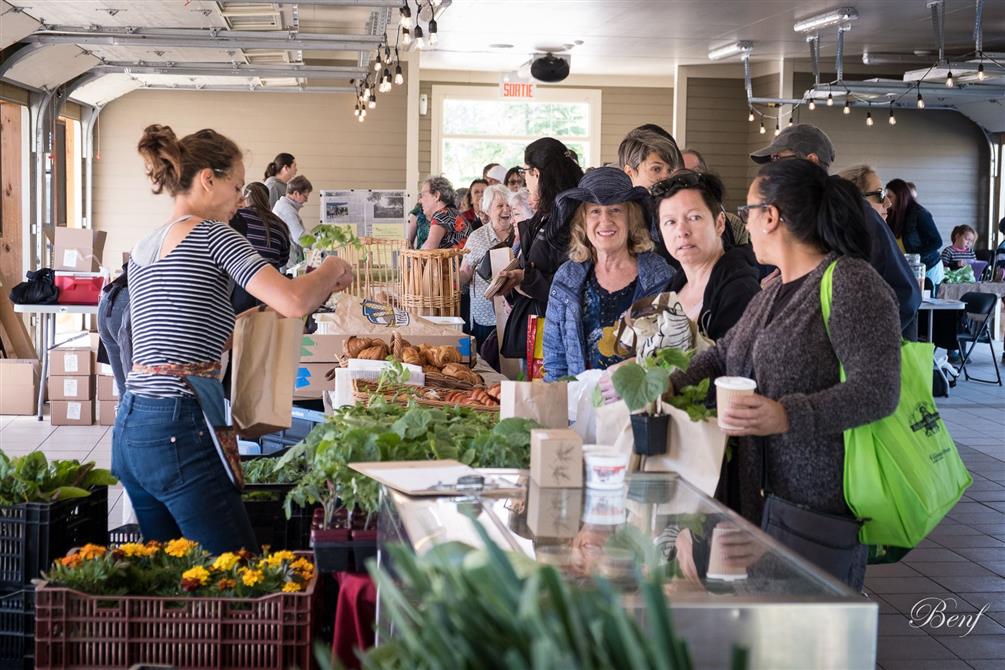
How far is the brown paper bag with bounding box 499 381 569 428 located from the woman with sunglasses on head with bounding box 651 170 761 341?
503 mm

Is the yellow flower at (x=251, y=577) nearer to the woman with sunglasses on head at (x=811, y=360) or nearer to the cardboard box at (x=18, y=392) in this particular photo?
the woman with sunglasses on head at (x=811, y=360)

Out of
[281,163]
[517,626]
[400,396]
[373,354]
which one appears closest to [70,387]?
[281,163]

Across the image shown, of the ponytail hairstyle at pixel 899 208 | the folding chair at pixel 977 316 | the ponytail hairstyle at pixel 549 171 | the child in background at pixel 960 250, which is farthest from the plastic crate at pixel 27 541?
the child in background at pixel 960 250

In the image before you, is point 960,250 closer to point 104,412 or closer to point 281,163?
point 281,163

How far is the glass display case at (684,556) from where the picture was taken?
56.0 inches

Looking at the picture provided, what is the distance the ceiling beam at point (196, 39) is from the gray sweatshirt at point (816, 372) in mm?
9245

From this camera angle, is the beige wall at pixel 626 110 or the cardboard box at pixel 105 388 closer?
the cardboard box at pixel 105 388

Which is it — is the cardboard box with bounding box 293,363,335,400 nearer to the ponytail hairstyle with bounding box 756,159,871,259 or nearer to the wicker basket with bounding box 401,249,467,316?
the wicker basket with bounding box 401,249,467,316

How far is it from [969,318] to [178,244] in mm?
10152

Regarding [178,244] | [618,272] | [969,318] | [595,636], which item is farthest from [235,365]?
[969,318]

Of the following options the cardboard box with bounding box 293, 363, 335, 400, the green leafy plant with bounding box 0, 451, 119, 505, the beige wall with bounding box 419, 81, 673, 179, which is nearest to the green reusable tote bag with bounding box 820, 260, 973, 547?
the green leafy plant with bounding box 0, 451, 119, 505

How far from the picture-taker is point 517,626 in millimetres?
1117

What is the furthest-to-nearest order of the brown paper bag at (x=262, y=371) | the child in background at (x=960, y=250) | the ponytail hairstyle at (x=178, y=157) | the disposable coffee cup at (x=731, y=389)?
1. the child in background at (x=960, y=250)
2. the brown paper bag at (x=262, y=371)
3. the ponytail hairstyle at (x=178, y=157)
4. the disposable coffee cup at (x=731, y=389)

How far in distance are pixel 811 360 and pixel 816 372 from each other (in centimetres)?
3
